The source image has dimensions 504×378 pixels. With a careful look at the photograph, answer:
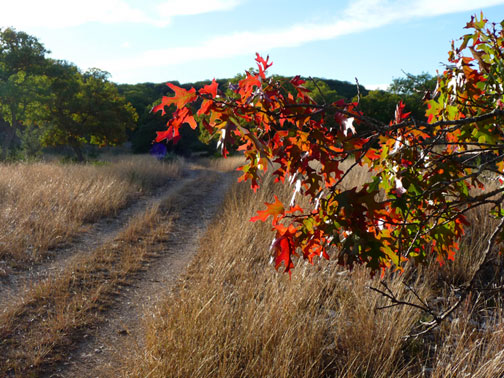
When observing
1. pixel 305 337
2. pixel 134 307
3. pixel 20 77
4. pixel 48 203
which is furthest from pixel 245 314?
pixel 20 77

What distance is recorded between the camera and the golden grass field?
9.27 ft

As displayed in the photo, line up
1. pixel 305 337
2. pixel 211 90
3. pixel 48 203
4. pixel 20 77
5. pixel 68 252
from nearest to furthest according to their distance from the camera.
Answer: pixel 211 90, pixel 305 337, pixel 68 252, pixel 48 203, pixel 20 77

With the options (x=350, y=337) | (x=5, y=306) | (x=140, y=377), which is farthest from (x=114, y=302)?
(x=350, y=337)

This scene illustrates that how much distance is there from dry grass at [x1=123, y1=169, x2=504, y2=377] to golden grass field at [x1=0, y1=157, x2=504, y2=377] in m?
0.01

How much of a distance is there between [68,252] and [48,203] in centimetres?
192

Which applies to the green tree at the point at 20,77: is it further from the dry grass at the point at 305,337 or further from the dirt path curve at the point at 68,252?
the dry grass at the point at 305,337

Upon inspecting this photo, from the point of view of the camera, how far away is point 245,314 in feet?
10.8

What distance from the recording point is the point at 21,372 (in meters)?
3.10

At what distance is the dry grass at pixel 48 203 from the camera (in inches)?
225

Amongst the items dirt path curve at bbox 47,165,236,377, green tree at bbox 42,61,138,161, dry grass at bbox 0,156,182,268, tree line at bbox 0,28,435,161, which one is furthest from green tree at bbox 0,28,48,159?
dirt path curve at bbox 47,165,236,377

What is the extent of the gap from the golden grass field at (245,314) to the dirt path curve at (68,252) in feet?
0.50

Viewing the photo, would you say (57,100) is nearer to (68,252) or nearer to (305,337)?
(68,252)

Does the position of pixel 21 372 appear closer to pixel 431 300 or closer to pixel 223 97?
pixel 223 97

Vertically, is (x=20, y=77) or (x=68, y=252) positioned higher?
(x=20, y=77)
